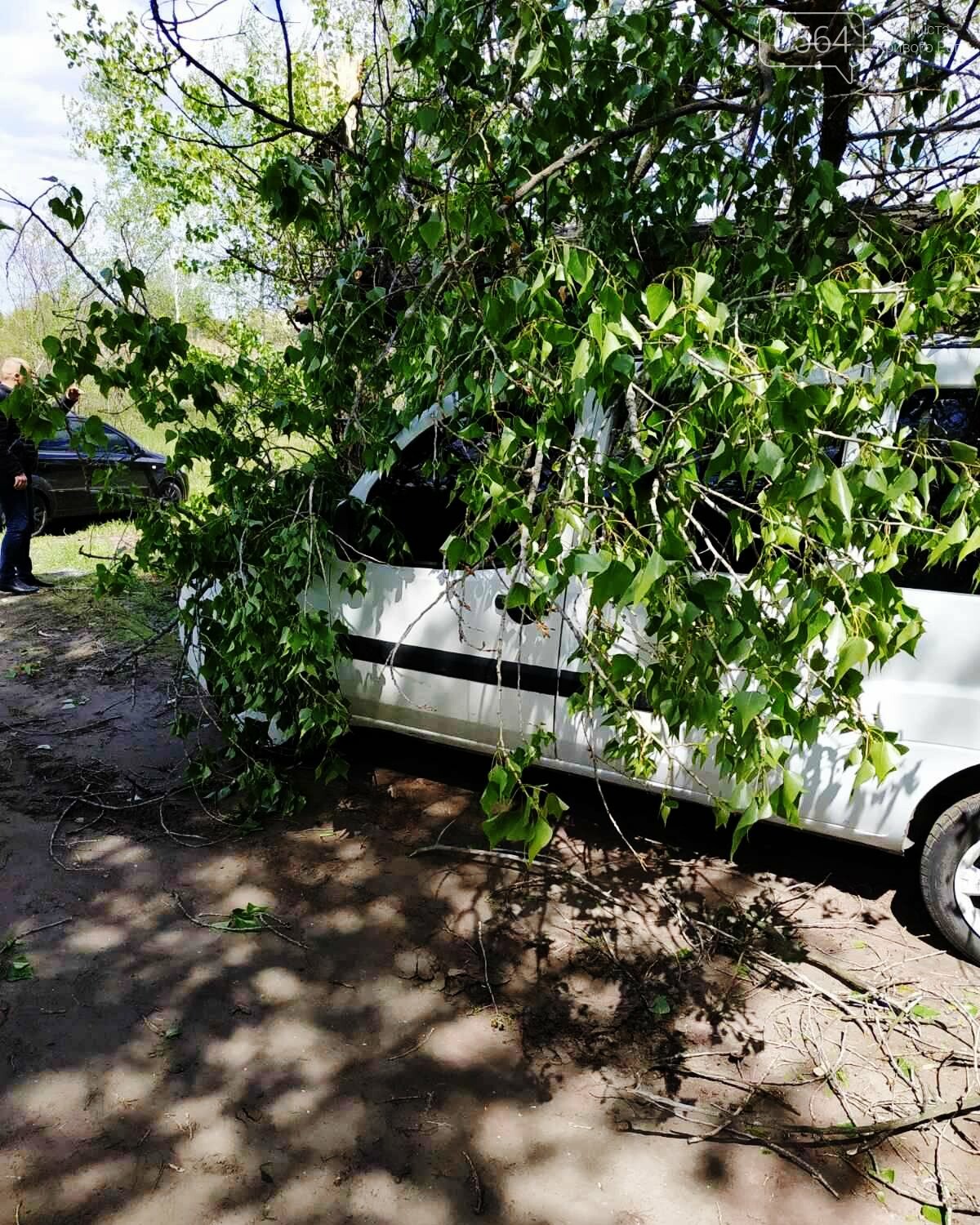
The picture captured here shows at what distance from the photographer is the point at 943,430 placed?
2.73 meters

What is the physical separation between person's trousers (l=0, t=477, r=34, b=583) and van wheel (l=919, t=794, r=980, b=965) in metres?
6.98

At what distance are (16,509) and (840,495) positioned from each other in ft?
23.9

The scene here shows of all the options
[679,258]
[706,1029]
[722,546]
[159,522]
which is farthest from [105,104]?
[706,1029]

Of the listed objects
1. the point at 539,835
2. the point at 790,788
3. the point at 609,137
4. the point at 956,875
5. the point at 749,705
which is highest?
the point at 609,137

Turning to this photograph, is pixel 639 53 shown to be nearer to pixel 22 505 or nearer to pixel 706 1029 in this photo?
pixel 706 1029

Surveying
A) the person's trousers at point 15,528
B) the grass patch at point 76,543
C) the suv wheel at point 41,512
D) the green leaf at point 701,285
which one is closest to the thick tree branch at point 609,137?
the green leaf at point 701,285

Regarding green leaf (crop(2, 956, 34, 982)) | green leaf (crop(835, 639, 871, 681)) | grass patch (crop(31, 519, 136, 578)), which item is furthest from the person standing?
green leaf (crop(835, 639, 871, 681))

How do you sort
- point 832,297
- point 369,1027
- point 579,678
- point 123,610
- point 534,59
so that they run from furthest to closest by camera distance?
point 123,610 < point 579,678 < point 369,1027 < point 534,59 < point 832,297

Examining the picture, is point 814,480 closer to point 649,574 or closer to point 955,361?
point 649,574

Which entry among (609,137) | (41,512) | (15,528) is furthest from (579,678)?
(41,512)

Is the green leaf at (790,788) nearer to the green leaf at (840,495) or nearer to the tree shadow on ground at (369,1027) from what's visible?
the green leaf at (840,495)

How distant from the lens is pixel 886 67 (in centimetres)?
363

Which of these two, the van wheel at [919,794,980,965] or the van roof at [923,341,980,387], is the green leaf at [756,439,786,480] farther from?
the van wheel at [919,794,980,965]

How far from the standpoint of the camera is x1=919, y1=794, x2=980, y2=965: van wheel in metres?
2.83
